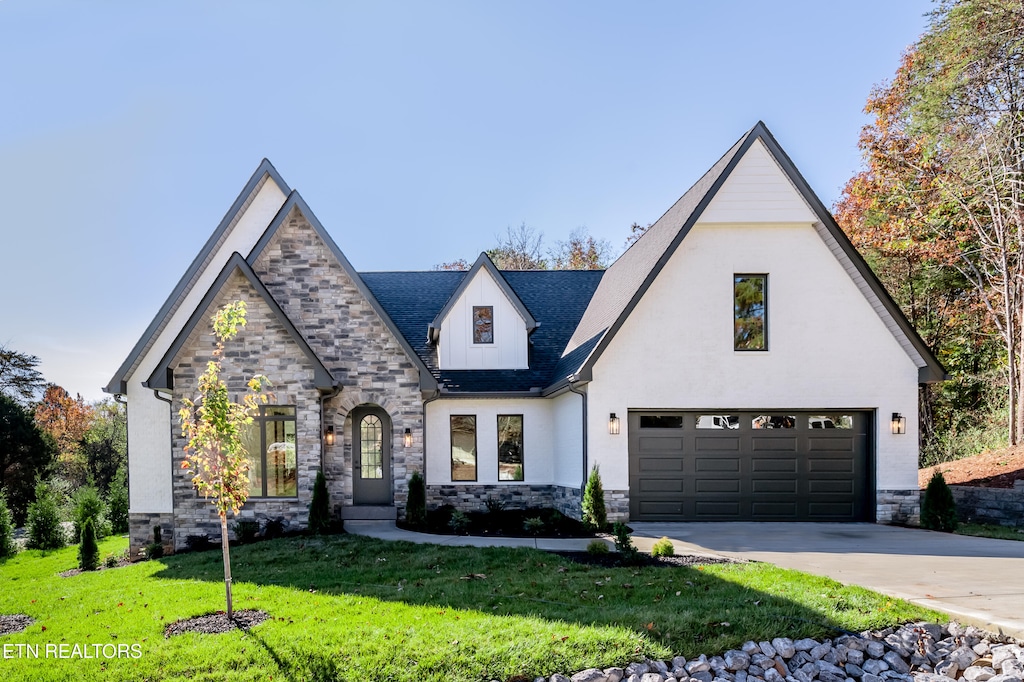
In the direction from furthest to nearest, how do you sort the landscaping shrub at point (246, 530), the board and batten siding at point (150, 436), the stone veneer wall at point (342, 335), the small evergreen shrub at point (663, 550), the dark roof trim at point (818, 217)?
the stone veneer wall at point (342, 335) < the board and batten siding at point (150, 436) < the dark roof trim at point (818, 217) < the landscaping shrub at point (246, 530) < the small evergreen shrub at point (663, 550)

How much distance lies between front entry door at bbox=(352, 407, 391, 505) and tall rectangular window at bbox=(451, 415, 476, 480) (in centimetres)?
152

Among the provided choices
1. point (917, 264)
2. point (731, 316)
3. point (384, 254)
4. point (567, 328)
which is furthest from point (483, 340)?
point (384, 254)

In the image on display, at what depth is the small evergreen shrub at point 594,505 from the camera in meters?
11.2

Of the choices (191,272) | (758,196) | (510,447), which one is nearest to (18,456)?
(191,272)

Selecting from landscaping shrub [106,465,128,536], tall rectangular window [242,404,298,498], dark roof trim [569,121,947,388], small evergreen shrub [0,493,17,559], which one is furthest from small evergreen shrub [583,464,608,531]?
landscaping shrub [106,465,128,536]

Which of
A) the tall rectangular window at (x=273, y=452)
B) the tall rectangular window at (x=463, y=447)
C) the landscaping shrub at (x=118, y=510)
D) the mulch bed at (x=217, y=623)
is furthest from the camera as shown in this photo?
the landscaping shrub at (x=118, y=510)

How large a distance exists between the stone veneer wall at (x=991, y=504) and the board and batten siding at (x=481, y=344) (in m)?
9.88

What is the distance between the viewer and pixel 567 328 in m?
16.3

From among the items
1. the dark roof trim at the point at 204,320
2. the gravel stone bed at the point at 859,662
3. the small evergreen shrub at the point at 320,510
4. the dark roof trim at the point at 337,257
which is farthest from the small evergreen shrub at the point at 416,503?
the gravel stone bed at the point at 859,662

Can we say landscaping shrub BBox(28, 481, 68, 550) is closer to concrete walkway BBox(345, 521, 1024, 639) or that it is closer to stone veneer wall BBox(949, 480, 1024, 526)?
concrete walkway BBox(345, 521, 1024, 639)

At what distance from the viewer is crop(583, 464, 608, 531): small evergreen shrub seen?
36.9 feet

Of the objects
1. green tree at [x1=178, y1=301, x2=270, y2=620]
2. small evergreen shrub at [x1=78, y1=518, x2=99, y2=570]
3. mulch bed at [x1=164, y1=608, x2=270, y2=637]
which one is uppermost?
green tree at [x1=178, y1=301, x2=270, y2=620]

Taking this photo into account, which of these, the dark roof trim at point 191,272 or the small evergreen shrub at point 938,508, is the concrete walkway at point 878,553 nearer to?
the small evergreen shrub at point 938,508

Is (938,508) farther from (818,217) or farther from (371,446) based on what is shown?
(371,446)
